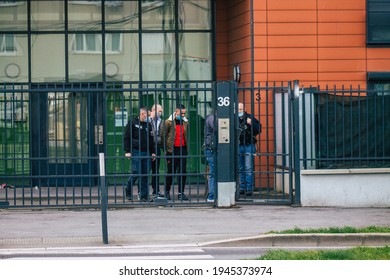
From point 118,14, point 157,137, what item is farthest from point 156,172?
point 118,14

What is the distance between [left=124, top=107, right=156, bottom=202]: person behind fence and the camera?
19125 mm

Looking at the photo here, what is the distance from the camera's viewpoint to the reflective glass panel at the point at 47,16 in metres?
24.1

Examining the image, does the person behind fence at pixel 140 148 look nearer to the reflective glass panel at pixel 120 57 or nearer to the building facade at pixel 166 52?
the building facade at pixel 166 52

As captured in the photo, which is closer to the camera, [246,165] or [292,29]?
[246,165]

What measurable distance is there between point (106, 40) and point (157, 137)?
561 centimetres

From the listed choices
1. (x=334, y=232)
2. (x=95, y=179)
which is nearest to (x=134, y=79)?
(x=95, y=179)

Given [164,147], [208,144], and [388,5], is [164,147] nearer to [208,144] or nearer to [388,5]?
[208,144]

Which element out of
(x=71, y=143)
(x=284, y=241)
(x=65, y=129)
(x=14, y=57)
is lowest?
(x=284, y=241)

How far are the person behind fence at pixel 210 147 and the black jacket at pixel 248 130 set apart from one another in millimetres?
556

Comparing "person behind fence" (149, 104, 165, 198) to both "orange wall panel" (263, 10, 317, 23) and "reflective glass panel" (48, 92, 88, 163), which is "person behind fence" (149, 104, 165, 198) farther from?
"orange wall panel" (263, 10, 317, 23)

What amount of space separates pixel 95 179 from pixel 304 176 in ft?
14.0

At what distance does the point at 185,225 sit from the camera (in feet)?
54.5

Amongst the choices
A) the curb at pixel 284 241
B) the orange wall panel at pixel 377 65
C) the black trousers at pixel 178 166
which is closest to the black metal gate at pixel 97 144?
the black trousers at pixel 178 166

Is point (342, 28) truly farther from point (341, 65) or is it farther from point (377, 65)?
point (377, 65)
